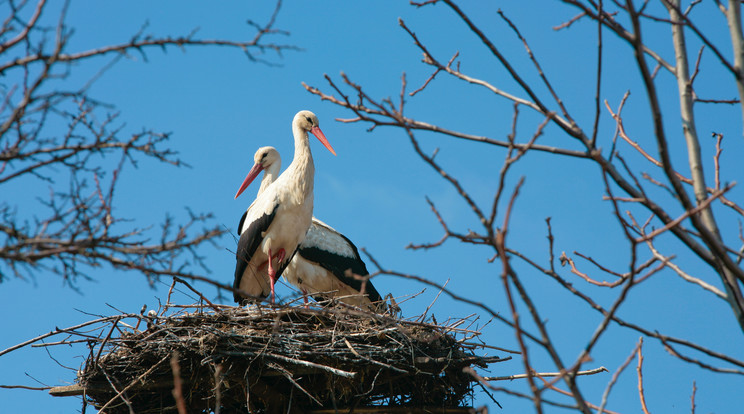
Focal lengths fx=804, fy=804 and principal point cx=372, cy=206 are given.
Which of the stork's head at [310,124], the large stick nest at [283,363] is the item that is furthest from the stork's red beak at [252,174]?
the large stick nest at [283,363]

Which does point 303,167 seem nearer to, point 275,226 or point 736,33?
point 275,226

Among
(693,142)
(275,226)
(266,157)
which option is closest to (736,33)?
(693,142)

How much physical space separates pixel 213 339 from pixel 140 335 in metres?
0.67

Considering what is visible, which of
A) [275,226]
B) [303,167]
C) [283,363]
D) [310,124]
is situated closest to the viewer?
[283,363]

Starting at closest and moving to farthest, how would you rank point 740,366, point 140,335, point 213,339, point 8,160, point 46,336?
point 740,366 → point 8,160 → point 46,336 → point 213,339 → point 140,335

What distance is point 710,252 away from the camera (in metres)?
2.44

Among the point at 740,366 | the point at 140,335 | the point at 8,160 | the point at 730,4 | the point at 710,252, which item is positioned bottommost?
the point at 740,366

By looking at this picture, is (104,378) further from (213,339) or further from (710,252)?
(710,252)

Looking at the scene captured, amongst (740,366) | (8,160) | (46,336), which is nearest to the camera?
(740,366)

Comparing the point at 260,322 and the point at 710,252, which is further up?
the point at 260,322

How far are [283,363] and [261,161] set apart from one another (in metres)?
4.03

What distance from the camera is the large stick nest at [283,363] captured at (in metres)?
5.34

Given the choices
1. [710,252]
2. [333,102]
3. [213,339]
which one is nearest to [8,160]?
[333,102]

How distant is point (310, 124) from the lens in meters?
8.34
